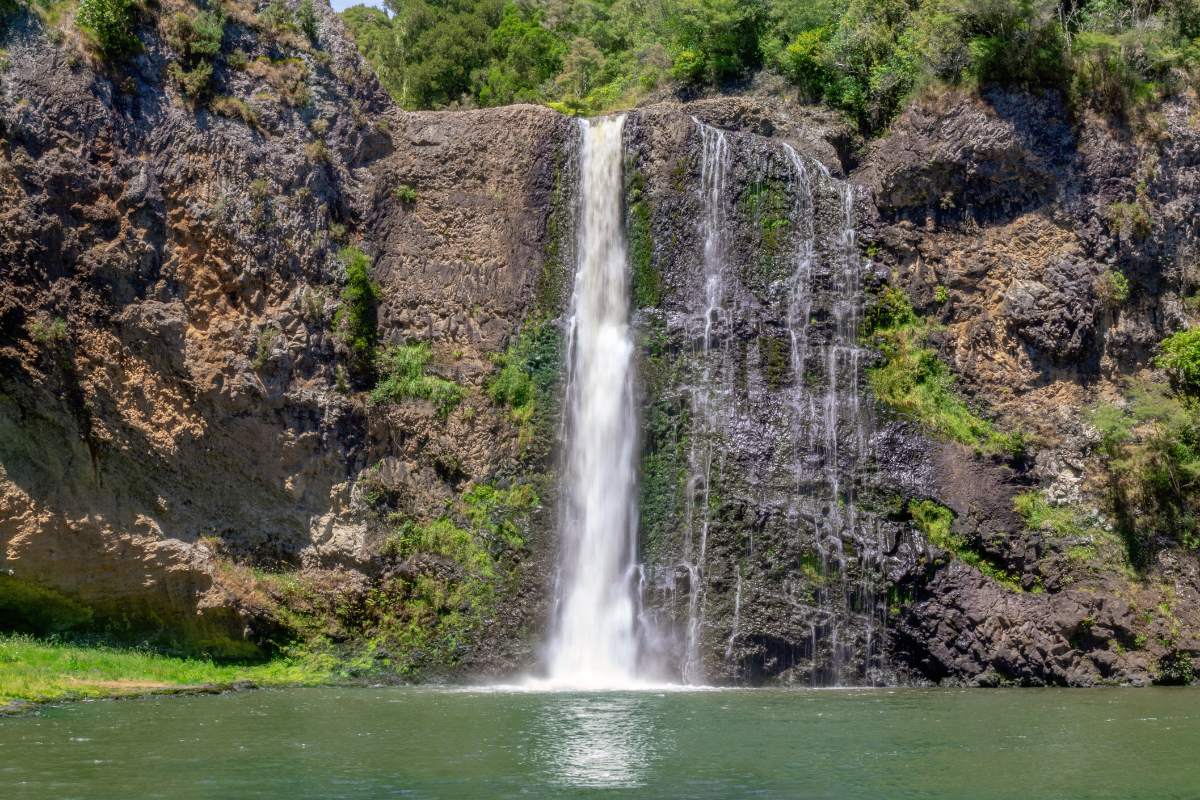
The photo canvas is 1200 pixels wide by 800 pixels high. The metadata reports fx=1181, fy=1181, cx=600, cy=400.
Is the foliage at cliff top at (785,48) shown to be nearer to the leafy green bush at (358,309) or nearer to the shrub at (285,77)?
the shrub at (285,77)

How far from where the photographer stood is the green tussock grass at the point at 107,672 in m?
Result: 17.8

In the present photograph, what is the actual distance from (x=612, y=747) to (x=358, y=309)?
13.9 metres

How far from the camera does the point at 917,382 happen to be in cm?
2414

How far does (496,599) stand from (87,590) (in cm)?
748

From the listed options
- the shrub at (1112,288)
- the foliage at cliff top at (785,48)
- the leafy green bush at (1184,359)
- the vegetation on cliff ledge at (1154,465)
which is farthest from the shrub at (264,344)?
the leafy green bush at (1184,359)

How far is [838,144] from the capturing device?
28156mm

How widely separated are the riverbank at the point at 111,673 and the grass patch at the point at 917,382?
1233cm

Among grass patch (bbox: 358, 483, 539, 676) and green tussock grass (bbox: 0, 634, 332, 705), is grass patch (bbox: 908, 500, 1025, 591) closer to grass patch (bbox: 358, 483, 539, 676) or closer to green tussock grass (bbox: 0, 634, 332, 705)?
grass patch (bbox: 358, 483, 539, 676)

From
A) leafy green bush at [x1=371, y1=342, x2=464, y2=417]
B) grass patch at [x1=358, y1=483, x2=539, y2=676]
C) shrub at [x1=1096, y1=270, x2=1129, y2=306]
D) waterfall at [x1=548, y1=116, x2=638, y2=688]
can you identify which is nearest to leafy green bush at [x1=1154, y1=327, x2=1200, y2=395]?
shrub at [x1=1096, y1=270, x2=1129, y2=306]

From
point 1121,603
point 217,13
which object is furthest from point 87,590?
point 1121,603

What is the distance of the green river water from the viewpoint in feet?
35.1

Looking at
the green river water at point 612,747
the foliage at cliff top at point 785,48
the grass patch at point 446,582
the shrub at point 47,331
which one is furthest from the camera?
the foliage at cliff top at point 785,48

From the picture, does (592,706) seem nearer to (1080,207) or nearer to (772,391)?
(772,391)

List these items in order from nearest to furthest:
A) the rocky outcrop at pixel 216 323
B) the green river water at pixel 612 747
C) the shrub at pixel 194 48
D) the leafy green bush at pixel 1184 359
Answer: the green river water at pixel 612 747
the rocky outcrop at pixel 216 323
the leafy green bush at pixel 1184 359
the shrub at pixel 194 48
